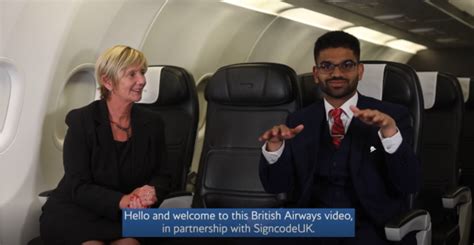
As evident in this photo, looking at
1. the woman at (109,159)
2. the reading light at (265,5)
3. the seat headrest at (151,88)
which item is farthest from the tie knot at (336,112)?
the reading light at (265,5)

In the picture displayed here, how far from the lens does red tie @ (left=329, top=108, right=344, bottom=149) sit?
154 cm

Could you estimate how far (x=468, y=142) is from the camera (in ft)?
8.00

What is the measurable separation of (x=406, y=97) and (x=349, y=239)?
1.78 ft

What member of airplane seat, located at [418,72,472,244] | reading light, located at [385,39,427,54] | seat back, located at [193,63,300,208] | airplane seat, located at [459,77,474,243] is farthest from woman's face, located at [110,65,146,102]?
airplane seat, located at [459,77,474,243]

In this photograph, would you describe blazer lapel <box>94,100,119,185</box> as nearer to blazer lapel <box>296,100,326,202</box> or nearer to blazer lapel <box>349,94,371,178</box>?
blazer lapel <box>296,100,326,202</box>

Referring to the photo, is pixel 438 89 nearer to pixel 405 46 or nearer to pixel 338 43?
pixel 405 46

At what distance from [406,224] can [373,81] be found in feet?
1.69

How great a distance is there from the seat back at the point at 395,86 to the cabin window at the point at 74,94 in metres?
1.02

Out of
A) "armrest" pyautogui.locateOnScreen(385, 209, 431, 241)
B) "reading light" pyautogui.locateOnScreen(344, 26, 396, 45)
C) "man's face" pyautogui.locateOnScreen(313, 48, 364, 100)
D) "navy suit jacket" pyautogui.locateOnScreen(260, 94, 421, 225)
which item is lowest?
"armrest" pyautogui.locateOnScreen(385, 209, 431, 241)

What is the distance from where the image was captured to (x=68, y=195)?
5.36ft

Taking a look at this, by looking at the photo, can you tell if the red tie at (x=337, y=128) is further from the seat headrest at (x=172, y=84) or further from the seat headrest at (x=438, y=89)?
the seat headrest at (x=172, y=84)

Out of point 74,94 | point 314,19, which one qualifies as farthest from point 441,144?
point 74,94

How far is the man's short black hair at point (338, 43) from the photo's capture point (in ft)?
4.85

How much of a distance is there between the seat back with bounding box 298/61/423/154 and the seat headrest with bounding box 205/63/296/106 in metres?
0.26
